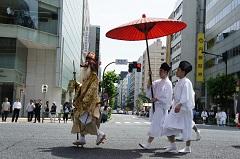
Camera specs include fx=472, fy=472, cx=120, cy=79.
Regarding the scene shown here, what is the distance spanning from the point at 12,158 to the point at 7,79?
33.3 metres

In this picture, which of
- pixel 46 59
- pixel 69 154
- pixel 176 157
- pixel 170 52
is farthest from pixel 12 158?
pixel 170 52

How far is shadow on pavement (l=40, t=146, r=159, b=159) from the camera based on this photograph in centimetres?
805

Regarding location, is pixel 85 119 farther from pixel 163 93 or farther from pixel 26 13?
pixel 26 13

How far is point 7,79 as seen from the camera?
3966 centimetres

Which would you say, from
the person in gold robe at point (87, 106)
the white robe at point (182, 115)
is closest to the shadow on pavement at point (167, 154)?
the white robe at point (182, 115)

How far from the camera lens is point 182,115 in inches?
372

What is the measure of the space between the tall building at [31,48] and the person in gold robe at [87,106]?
31205mm

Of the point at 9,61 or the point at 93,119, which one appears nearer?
the point at 93,119

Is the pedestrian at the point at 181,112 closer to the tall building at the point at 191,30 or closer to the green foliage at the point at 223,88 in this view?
the green foliage at the point at 223,88

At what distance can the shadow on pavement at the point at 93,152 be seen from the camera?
8047 mm

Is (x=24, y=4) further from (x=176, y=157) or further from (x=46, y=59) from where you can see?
(x=176, y=157)

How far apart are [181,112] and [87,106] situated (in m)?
1.89

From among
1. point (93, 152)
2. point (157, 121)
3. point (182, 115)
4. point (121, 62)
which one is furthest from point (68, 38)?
point (93, 152)

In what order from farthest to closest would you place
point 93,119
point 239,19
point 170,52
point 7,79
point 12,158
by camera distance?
point 170,52, point 239,19, point 7,79, point 93,119, point 12,158
